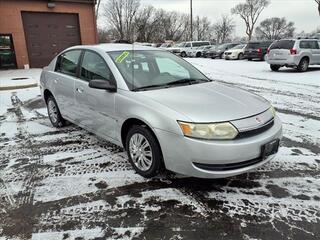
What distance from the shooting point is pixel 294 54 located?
1376cm

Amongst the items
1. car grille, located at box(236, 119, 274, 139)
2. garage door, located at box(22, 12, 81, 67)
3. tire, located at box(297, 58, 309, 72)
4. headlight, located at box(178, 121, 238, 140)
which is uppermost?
garage door, located at box(22, 12, 81, 67)

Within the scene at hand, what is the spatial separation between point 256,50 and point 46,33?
46.6 feet

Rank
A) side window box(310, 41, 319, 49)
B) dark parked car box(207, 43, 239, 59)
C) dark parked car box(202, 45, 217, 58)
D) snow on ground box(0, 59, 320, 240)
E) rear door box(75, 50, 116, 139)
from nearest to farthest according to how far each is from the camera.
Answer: snow on ground box(0, 59, 320, 240) < rear door box(75, 50, 116, 139) < side window box(310, 41, 319, 49) < dark parked car box(207, 43, 239, 59) < dark parked car box(202, 45, 217, 58)

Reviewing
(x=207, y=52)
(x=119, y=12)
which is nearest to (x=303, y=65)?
(x=207, y=52)

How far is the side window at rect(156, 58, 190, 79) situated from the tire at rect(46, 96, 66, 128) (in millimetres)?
2284

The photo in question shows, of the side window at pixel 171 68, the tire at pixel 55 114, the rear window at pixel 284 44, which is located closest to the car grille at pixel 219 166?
the side window at pixel 171 68

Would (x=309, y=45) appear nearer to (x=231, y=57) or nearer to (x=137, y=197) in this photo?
(x=231, y=57)

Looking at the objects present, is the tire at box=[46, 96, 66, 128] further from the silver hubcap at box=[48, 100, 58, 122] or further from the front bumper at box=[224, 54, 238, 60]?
the front bumper at box=[224, 54, 238, 60]

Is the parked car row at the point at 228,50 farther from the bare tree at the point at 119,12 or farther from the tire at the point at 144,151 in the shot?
the bare tree at the point at 119,12

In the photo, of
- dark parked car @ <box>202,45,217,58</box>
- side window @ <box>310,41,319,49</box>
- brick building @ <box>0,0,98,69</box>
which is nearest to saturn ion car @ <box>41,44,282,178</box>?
side window @ <box>310,41,319,49</box>

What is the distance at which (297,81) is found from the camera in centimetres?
1098

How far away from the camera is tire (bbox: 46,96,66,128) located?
5633 mm

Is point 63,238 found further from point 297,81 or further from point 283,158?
point 297,81

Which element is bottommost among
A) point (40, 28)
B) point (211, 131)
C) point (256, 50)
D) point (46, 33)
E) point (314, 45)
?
point (256, 50)
